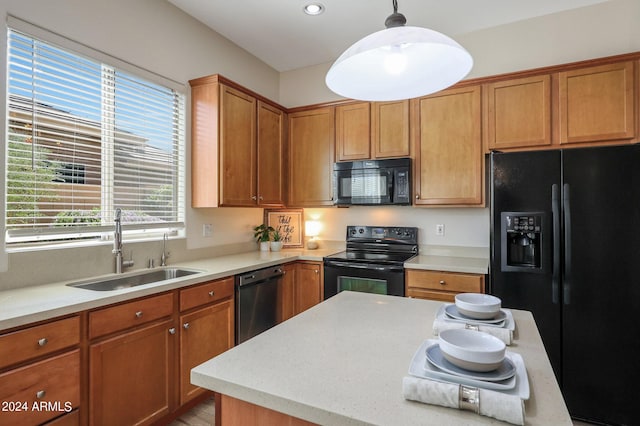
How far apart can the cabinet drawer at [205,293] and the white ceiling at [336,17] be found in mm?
2079

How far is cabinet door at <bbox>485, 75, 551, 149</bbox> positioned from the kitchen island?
1.75m

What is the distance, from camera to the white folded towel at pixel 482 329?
3.61 feet

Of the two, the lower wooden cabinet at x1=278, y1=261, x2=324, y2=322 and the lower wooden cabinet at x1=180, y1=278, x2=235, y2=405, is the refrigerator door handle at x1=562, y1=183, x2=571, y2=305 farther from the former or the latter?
the lower wooden cabinet at x1=180, y1=278, x2=235, y2=405

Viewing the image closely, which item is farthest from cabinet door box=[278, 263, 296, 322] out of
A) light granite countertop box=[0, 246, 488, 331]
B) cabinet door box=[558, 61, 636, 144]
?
cabinet door box=[558, 61, 636, 144]

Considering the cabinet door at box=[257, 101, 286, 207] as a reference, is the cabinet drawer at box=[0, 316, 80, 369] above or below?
below

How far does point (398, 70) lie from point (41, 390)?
191 cm

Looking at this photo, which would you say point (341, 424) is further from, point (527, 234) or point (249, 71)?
point (249, 71)

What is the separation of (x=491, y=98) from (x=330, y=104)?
55.3 inches

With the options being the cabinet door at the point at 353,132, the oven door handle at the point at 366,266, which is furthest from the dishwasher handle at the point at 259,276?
the cabinet door at the point at 353,132

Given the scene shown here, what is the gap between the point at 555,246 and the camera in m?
2.19

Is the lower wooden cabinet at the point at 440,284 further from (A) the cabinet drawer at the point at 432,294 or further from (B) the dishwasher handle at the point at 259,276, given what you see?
(B) the dishwasher handle at the point at 259,276

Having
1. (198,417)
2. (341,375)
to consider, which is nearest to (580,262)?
(341,375)

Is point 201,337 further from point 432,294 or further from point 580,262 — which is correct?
point 580,262

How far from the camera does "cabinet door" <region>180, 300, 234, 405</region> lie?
212 centimetres
